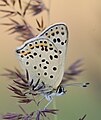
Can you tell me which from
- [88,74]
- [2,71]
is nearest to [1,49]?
[2,71]

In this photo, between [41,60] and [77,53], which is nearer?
[41,60]

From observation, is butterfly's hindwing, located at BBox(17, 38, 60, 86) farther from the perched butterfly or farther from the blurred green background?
the blurred green background

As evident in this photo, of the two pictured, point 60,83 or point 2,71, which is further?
point 2,71

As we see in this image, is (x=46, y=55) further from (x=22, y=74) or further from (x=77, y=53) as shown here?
(x=77, y=53)

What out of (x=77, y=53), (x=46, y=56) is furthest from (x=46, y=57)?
(x=77, y=53)

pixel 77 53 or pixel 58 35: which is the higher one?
pixel 58 35

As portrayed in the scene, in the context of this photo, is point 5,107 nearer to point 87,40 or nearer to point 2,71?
point 2,71

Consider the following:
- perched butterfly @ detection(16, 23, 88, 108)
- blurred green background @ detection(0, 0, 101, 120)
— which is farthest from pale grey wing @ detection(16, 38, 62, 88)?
blurred green background @ detection(0, 0, 101, 120)
